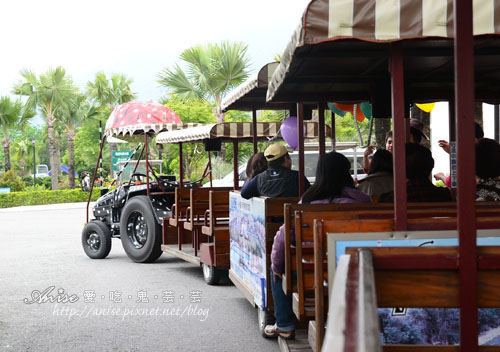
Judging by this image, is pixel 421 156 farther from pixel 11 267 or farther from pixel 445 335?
pixel 11 267

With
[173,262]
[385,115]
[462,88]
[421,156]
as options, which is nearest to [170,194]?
[173,262]

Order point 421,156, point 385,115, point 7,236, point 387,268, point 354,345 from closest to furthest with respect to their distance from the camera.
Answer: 1. point 354,345
2. point 387,268
3. point 421,156
4. point 385,115
5. point 7,236

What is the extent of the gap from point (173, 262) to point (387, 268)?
30.0ft

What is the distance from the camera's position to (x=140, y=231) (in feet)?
37.8

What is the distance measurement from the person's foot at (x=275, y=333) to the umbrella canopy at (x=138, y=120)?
6.23m

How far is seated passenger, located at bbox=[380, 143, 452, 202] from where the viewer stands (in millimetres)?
5426

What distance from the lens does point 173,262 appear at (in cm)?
1170

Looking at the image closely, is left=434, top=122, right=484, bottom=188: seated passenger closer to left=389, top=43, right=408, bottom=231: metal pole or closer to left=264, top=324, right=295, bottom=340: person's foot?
left=264, top=324, right=295, bottom=340: person's foot

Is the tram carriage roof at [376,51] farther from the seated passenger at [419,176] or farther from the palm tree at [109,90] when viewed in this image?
the palm tree at [109,90]

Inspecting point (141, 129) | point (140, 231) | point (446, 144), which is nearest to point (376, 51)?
→ point (446, 144)

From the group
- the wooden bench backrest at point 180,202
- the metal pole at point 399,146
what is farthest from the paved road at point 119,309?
the metal pole at point 399,146

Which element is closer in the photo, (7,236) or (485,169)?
(485,169)

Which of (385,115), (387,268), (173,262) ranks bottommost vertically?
(173,262)

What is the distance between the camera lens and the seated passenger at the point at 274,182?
682 cm
